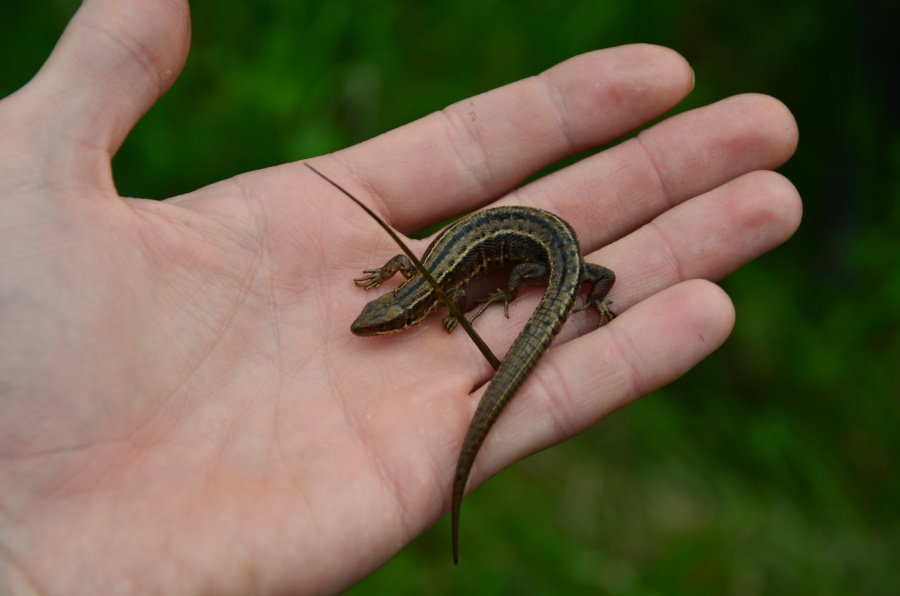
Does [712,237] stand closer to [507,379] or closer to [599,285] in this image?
[599,285]

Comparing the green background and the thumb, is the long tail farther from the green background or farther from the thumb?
the thumb

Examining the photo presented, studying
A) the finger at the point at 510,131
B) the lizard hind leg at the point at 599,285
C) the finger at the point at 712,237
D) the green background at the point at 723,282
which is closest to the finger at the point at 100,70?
the finger at the point at 510,131

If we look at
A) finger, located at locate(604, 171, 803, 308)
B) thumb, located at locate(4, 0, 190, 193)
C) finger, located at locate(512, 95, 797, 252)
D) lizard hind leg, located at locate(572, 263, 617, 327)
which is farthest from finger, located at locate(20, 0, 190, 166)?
finger, located at locate(604, 171, 803, 308)

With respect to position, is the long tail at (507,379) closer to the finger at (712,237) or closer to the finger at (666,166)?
the finger at (712,237)

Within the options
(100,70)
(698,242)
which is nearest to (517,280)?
(698,242)

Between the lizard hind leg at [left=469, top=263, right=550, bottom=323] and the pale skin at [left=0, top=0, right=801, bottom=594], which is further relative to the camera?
the lizard hind leg at [left=469, top=263, right=550, bottom=323]
